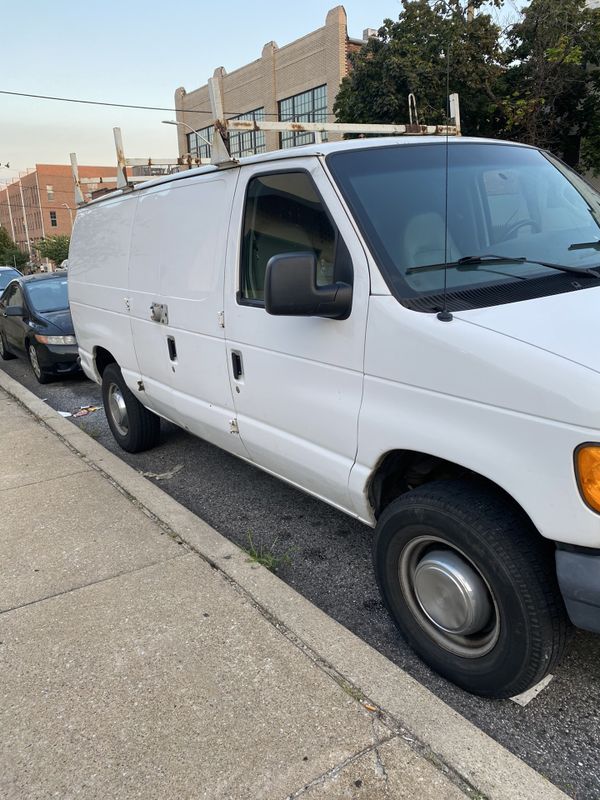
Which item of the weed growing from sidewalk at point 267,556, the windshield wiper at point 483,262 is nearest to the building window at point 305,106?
the weed growing from sidewalk at point 267,556

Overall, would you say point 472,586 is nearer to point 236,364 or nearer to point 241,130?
point 236,364

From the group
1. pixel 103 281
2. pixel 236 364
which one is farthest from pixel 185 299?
pixel 103 281

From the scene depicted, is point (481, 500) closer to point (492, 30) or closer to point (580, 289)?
point (580, 289)

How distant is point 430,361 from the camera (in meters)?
2.34

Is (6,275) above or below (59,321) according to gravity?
above

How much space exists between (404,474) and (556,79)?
1572cm

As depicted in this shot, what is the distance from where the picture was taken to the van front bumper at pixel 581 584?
2.00m

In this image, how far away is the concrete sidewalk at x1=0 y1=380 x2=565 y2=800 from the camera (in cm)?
210

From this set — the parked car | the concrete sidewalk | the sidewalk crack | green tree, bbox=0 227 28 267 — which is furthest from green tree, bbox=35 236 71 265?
the sidewalk crack

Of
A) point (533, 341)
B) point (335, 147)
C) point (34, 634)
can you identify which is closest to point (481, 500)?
point (533, 341)

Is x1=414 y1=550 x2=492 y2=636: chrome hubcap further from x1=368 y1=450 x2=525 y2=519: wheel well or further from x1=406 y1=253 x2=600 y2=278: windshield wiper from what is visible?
x1=406 y1=253 x2=600 y2=278: windshield wiper

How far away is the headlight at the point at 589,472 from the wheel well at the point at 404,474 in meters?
0.55

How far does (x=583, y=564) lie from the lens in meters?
2.01

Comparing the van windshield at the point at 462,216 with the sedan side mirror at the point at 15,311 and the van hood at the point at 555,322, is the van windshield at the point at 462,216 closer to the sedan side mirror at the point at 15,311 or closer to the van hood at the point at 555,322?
the van hood at the point at 555,322
